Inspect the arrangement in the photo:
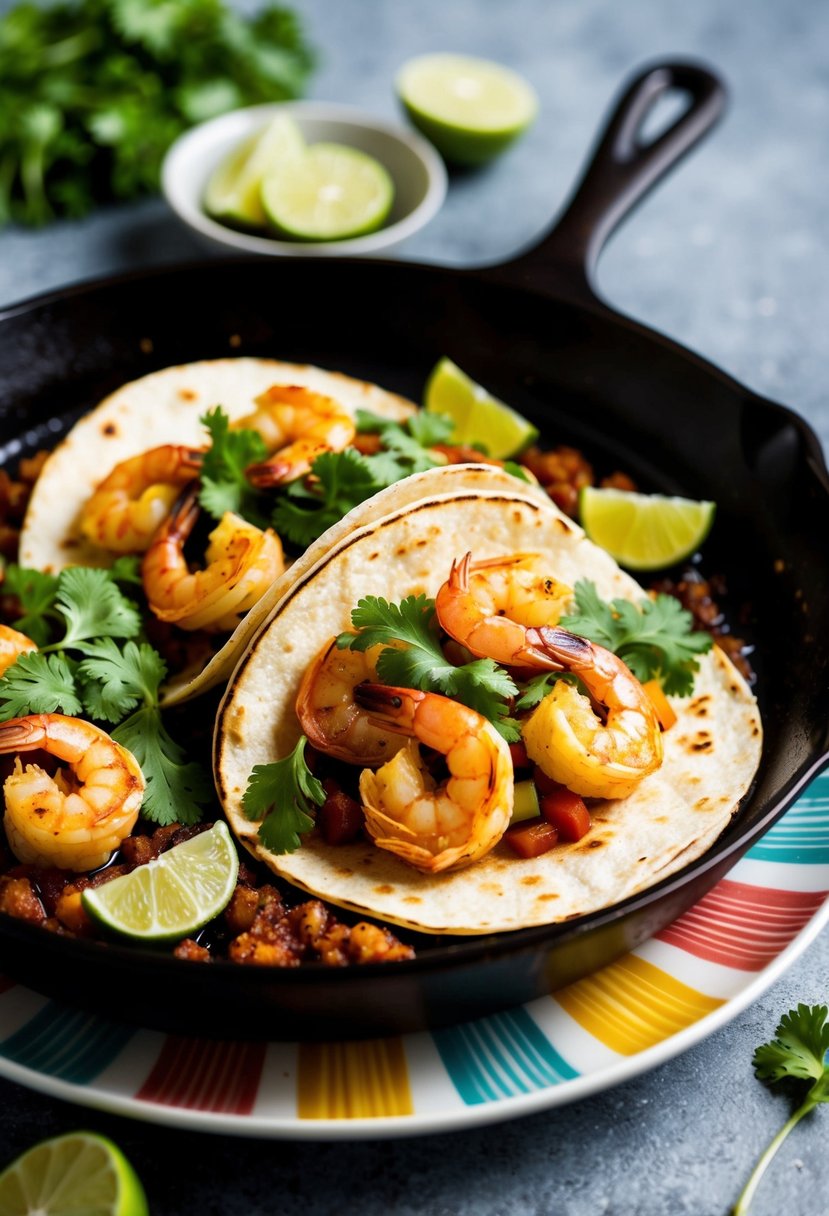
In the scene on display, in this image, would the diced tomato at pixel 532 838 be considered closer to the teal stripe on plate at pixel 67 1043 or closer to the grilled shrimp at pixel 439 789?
the grilled shrimp at pixel 439 789

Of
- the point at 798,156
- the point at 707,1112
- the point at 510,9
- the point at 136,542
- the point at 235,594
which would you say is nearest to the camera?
the point at 707,1112

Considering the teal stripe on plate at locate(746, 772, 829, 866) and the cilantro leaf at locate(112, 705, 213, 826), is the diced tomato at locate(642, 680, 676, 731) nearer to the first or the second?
the teal stripe on plate at locate(746, 772, 829, 866)

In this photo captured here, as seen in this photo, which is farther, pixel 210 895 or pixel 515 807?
pixel 515 807

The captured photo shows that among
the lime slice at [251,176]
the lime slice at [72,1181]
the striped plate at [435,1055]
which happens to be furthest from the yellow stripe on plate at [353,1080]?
the lime slice at [251,176]

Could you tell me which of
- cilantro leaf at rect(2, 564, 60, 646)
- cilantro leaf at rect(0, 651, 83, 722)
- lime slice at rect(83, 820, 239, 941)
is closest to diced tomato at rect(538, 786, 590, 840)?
lime slice at rect(83, 820, 239, 941)

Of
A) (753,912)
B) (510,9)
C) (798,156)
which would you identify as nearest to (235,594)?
(753,912)

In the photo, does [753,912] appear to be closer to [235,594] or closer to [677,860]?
[677,860]
